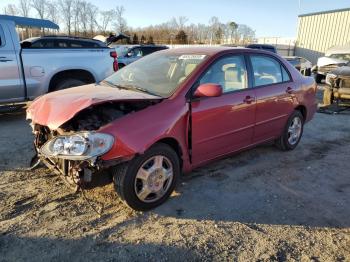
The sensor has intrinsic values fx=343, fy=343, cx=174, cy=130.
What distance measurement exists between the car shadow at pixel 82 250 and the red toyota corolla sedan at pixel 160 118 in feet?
1.77

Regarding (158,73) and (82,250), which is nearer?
(82,250)

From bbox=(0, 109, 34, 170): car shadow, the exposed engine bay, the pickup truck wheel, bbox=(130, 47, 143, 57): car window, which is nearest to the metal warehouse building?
bbox=(130, 47, 143, 57): car window

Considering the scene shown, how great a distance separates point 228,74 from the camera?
4.41 meters

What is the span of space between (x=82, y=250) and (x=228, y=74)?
8.94ft

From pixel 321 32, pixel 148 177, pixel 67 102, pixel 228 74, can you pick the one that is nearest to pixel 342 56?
pixel 321 32

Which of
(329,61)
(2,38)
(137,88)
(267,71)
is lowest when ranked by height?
(329,61)

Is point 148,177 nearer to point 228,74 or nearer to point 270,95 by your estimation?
point 228,74

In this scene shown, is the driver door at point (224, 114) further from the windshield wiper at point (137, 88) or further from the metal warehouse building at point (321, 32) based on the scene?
the metal warehouse building at point (321, 32)

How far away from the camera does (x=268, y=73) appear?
202 inches

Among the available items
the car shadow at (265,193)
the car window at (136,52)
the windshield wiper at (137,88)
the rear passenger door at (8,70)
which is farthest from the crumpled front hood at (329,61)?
the windshield wiper at (137,88)

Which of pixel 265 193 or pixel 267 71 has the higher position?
pixel 267 71

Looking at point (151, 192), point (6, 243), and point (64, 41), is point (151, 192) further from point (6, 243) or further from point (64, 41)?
point (64, 41)

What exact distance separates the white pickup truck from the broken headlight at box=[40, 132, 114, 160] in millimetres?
4411

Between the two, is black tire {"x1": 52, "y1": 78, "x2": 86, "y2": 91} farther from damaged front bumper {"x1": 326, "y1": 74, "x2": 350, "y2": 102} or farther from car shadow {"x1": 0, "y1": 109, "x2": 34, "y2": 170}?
damaged front bumper {"x1": 326, "y1": 74, "x2": 350, "y2": 102}
